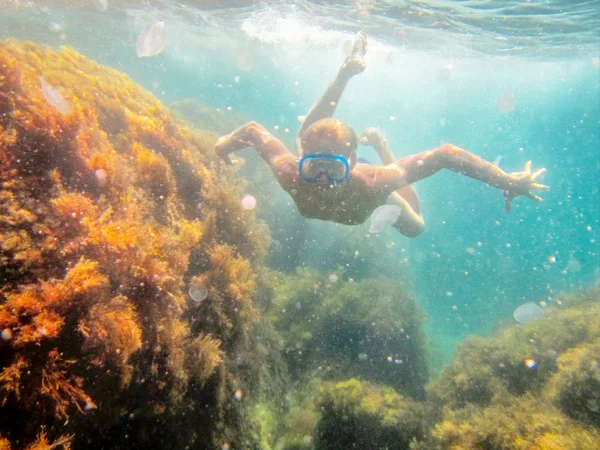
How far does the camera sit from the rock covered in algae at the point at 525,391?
13.3 ft

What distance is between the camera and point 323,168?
159 inches

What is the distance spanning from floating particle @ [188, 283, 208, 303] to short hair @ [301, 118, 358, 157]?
7.31 ft

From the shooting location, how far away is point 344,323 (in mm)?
9367

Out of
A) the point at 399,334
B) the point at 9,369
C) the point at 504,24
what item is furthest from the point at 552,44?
the point at 9,369

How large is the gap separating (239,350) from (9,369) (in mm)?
2211

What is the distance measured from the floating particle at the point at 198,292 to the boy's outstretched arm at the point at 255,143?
2425 millimetres

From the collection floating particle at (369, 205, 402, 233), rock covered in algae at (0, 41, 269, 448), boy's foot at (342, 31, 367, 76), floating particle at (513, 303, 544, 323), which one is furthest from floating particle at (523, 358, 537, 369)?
boy's foot at (342, 31, 367, 76)

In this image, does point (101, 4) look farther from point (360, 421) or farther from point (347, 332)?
point (360, 421)

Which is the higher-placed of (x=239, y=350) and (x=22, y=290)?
(x=22, y=290)

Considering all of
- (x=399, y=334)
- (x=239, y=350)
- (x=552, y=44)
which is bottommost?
(x=399, y=334)

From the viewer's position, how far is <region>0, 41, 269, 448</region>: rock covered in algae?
78.3 inches

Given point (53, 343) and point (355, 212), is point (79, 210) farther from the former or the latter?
point (355, 212)

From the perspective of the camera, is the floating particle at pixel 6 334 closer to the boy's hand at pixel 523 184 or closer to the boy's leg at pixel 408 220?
the boy's hand at pixel 523 184

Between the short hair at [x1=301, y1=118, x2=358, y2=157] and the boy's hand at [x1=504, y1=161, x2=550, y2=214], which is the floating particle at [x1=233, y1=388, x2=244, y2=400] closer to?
the short hair at [x1=301, y1=118, x2=358, y2=157]
